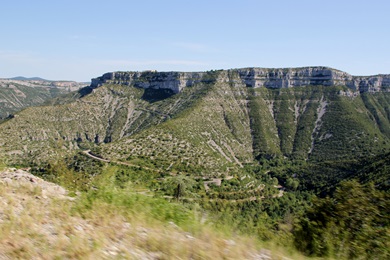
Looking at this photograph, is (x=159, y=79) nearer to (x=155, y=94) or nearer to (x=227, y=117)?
(x=155, y=94)

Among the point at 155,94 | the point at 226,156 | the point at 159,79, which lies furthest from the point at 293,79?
the point at 155,94

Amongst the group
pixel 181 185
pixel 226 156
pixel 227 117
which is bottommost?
pixel 226 156

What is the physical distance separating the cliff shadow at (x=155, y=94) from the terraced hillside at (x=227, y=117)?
2.15 feet

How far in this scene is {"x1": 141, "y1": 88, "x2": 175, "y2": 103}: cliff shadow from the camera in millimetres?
178488

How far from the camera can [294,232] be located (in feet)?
20.0

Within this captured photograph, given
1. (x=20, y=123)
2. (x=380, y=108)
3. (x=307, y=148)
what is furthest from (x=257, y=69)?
(x=20, y=123)

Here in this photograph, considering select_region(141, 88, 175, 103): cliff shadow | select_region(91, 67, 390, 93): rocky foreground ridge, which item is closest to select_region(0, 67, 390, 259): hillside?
select_region(91, 67, 390, 93): rocky foreground ridge

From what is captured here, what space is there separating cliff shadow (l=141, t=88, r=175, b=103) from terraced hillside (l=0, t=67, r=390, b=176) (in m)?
0.66

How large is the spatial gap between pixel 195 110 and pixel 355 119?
75282mm

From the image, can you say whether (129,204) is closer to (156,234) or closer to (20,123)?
(156,234)

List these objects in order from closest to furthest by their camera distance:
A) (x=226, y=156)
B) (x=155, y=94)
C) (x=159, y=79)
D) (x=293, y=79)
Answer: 1. (x=226, y=156)
2. (x=293, y=79)
3. (x=155, y=94)
4. (x=159, y=79)

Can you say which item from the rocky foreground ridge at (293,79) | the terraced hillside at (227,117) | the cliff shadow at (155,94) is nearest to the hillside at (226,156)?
the rocky foreground ridge at (293,79)

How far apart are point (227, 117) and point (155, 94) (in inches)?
2486

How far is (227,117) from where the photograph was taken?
451ft
